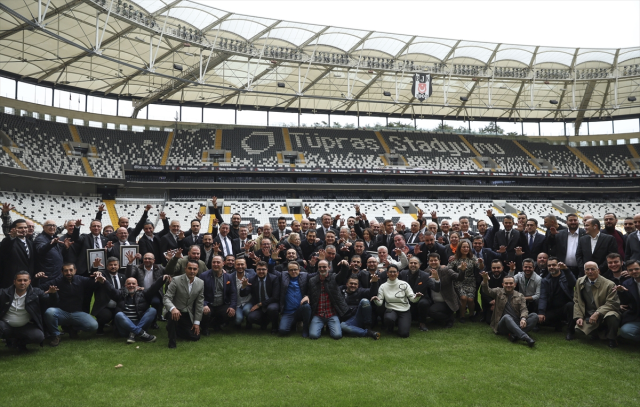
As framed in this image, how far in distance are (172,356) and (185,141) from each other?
117 feet

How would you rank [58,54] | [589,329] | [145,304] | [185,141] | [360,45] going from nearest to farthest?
[589,329]
[145,304]
[58,54]
[360,45]
[185,141]

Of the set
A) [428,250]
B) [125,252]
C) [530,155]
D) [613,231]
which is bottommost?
[125,252]

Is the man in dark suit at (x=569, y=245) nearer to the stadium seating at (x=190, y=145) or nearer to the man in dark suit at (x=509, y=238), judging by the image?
the man in dark suit at (x=509, y=238)

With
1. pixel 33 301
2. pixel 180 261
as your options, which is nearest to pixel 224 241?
→ pixel 180 261

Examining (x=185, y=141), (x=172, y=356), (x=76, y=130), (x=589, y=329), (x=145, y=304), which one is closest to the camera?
(x=172, y=356)

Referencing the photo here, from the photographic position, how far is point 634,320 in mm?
7293

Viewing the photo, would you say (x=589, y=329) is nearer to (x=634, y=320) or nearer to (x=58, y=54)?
(x=634, y=320)

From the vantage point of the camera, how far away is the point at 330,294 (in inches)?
328

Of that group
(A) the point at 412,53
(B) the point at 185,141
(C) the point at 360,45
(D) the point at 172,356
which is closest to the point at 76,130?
(B) the point at 185,141

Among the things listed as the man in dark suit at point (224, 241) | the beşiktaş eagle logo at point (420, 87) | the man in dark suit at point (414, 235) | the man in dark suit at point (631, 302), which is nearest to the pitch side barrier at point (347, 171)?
the beşiktaş eagle logo at point (420, 87)

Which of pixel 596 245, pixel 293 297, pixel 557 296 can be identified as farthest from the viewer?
pixel 293 297

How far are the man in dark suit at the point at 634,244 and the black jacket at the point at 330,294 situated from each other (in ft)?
17.0

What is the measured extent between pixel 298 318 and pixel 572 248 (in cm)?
549

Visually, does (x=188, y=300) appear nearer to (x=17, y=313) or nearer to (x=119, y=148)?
(x=17, y=313)
